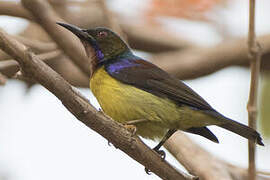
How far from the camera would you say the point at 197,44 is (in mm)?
8273

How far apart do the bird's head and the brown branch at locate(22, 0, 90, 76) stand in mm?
473

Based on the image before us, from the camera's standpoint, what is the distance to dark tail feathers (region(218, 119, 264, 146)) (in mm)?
4617

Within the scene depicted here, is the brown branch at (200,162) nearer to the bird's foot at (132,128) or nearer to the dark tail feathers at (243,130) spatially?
the dark tail feathers at (243,130)

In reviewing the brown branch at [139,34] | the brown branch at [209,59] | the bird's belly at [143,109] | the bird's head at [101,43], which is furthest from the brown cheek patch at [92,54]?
the brown branch at [139,34]

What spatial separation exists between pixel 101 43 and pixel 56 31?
0.67 metres

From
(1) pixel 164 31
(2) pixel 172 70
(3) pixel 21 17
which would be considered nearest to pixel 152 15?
(1) pixel 164 31

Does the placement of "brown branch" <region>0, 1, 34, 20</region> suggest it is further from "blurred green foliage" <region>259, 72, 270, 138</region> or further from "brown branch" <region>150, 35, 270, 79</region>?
"blurred green foliage" <region>259, 72, 270, 138</region>

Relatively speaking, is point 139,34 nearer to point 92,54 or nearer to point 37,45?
point 37,45

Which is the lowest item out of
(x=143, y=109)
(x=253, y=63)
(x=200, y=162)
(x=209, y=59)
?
(x=200, y=162)

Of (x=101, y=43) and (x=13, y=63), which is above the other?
(x=101, y=43)

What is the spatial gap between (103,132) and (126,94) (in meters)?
0.89

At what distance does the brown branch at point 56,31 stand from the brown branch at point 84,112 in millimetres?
1792

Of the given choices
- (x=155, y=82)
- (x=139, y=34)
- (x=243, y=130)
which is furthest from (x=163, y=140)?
(x=139, y=34)

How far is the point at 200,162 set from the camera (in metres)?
5.92
